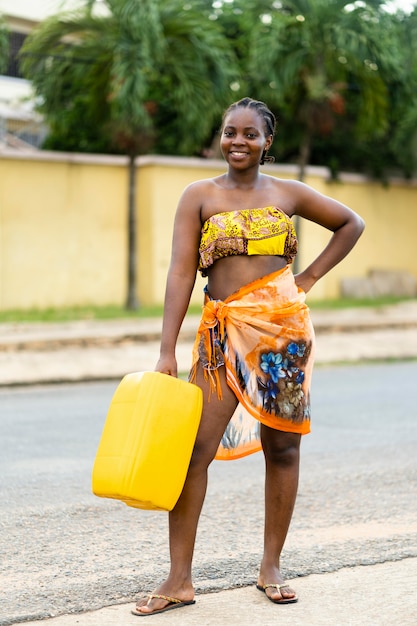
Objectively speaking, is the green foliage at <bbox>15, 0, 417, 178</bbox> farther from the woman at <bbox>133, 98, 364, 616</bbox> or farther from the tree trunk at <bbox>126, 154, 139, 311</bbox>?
the woman at <bbox>133, 98, 364, 616</bbox>

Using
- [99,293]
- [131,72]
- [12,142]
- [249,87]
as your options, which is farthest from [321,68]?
[12,142]

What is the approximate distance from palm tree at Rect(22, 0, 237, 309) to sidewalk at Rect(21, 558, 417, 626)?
1241 cm

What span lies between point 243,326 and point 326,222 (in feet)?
1.87

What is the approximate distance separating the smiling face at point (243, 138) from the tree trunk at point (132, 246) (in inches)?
541

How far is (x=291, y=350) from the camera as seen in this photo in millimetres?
3840

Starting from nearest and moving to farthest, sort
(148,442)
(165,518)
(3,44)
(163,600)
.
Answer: (148,442)
(163,600)
(165,518)
(3,44)

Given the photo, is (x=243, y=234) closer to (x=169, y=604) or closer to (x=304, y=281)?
(x=304, y=281)

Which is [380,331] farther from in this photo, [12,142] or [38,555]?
Result: [38,555]

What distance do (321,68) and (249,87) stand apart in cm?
137

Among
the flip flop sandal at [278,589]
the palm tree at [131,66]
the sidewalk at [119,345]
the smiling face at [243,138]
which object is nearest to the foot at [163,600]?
the flip flop sandal at [278,589]

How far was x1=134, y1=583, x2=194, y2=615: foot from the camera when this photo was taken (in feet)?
12.0

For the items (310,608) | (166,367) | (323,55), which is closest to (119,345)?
(323,55)

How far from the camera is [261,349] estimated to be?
3.82 m

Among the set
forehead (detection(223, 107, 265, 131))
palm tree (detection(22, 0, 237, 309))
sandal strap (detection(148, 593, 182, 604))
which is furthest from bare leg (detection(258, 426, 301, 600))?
palm tree (detection(22, 0, 237, 309))
